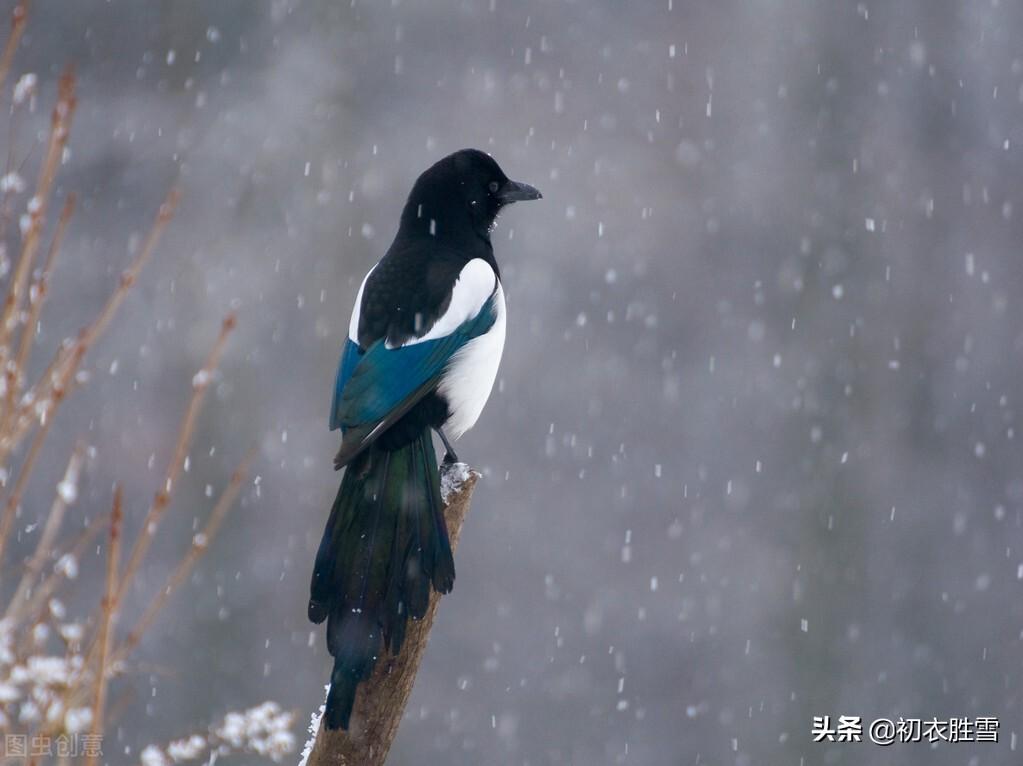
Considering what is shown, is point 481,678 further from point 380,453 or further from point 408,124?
point 380,453

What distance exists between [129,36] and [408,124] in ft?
5.15

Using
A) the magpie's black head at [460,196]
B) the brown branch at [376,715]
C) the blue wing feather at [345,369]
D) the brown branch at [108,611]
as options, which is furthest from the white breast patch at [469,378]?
the brown branch at [108,611]

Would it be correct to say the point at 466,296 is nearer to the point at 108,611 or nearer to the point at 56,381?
the point at 56,381

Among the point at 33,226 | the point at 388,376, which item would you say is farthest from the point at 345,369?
the point at 33,226

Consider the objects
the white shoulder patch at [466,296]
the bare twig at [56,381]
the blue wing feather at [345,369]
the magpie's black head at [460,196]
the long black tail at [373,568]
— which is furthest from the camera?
the magpie's black head at [460,196]

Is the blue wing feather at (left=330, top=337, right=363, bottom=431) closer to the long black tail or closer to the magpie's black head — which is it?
the long black tail

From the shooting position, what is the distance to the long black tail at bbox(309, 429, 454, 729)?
1867 mm

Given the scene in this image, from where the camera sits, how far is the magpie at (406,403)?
6.38 feet

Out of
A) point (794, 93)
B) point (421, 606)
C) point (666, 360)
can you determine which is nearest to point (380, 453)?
point (421, 606)

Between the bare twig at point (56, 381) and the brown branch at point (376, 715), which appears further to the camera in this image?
the brown branch at point (376, 715)

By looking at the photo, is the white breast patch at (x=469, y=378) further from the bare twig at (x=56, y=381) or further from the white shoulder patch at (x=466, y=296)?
the bare twig at (x=56, y=381)

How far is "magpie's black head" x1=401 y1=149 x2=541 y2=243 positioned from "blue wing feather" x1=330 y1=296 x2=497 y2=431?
15.5 inches

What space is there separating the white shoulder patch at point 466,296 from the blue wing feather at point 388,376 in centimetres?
1

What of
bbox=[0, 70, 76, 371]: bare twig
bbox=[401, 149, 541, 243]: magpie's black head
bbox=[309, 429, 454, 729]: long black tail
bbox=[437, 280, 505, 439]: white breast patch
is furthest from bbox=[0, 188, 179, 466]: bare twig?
bbox=[401, 149, 541, 243]: magpie's black head
